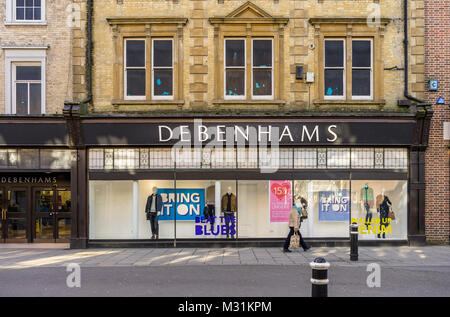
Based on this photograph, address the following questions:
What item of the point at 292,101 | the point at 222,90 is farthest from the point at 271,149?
the point at 222,90

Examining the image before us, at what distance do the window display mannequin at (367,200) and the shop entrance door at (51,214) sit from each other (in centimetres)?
1025

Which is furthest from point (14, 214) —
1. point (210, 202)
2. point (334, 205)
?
point (334, 205)

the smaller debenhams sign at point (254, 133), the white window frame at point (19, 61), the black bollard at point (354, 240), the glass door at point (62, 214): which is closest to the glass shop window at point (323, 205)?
the smaller debenhams sign at point (254, 133)

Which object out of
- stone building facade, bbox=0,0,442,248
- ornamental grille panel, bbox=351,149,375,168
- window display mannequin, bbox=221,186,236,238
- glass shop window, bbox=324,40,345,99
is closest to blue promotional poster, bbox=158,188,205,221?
stone building facade, bbox=0,0,442,248

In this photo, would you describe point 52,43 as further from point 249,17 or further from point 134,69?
point 249,17

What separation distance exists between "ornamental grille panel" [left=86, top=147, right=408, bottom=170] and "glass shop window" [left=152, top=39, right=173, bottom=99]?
2.01m

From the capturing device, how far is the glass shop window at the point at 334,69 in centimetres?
1364

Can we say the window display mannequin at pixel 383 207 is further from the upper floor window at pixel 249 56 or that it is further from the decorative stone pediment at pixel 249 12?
the decorative stone pediment at pixel 249 12

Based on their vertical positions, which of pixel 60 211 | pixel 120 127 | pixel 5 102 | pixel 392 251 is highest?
pixel 5 102

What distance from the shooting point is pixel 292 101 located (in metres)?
13.4
